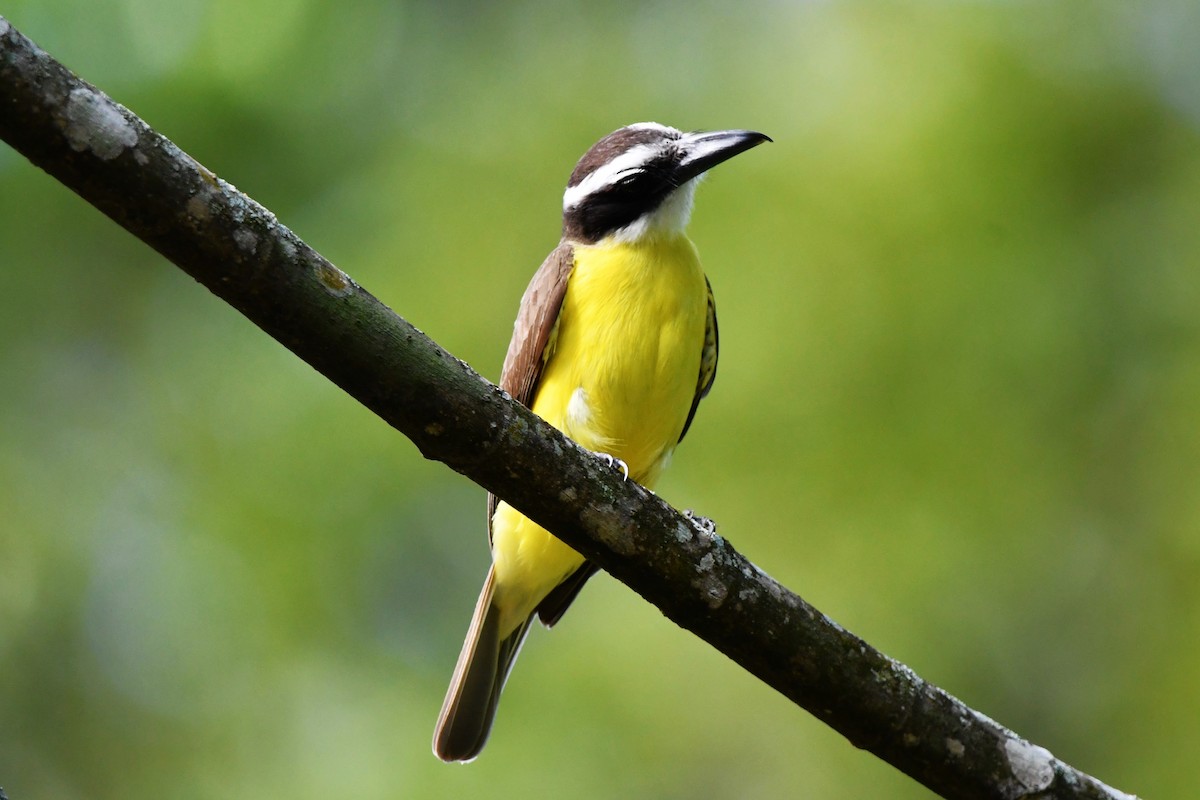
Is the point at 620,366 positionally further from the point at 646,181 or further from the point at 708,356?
the point at 646,181

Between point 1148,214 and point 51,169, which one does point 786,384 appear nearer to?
point 1148,214

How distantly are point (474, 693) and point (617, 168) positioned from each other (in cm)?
222

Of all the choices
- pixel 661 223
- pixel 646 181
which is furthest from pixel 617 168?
pixel 661 223

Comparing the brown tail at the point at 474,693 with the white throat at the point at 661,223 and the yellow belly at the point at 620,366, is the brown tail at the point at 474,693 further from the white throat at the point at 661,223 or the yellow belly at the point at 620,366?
the white throat at the point at 661,223

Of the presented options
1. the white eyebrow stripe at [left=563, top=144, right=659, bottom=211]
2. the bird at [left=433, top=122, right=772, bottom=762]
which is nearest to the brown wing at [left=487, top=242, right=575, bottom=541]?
the bird at [left=433, top=122, right=772, bottom=762]

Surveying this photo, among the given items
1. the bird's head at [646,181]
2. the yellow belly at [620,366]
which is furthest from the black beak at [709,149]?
the yellow belly at [620,366]

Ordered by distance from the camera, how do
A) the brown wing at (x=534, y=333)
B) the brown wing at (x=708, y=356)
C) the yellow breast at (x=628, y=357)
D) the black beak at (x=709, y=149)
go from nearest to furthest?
the yellow breast at (x=628, y=357) → the brown wing at (x=534, y=333) → the black beak at (x=709, y=149) → the brown wing at (x=708, y=356)

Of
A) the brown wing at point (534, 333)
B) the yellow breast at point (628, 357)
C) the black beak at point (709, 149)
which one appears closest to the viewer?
the yellow breast at point (628, 357)

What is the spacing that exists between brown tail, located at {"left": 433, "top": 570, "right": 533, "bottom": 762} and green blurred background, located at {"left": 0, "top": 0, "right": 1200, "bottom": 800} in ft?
5.81

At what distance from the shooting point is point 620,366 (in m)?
4.58

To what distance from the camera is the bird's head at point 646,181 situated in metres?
5.02

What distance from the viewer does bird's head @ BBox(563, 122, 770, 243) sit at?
5.02 m

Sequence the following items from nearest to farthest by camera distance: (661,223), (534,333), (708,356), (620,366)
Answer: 1. (620,366)
2. (534,333)
3. (661,223)
4. (708,356)

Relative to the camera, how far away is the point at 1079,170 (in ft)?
28.5
